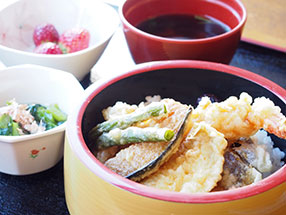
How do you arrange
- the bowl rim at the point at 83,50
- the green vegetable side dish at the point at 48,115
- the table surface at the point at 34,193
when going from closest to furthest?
1. the table surface at the point at 34,193
2. the green vegetable side dish at the point at 48,115
3. the bowl rim at the point at 83,50

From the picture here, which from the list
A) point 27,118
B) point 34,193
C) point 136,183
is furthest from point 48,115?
point 136,183

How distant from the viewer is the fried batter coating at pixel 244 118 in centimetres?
Result: 74

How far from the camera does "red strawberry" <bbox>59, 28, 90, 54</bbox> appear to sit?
4.41 ft

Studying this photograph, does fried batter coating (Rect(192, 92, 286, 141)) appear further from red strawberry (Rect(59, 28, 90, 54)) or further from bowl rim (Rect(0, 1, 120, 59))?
red strawberry (Rect(59, 28, 90, 54))

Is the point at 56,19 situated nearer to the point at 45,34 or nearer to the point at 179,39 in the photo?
the point at 45,34

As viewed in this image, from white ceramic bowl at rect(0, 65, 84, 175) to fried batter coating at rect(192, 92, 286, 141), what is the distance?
36cm

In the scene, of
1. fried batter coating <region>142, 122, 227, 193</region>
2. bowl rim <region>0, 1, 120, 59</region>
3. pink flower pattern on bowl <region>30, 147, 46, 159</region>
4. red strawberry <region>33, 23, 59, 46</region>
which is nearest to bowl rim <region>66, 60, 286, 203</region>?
fried batter coating <region>142, 122, 227, 193</region>

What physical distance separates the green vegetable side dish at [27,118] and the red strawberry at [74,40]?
31cm

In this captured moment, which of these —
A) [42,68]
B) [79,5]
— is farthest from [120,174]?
[79,5]

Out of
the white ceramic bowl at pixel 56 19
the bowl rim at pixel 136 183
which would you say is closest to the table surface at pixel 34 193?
the bowl rim at pixel 136 183

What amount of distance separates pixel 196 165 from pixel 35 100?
Answer: 0.61 meters

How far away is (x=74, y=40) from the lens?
4.41 feet

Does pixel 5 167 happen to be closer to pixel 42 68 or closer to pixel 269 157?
pixel 42 68

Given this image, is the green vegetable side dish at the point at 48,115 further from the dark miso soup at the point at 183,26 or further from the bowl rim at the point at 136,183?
the dark miso soup at the point at 183,26
